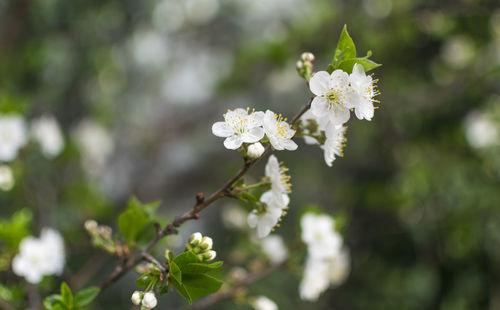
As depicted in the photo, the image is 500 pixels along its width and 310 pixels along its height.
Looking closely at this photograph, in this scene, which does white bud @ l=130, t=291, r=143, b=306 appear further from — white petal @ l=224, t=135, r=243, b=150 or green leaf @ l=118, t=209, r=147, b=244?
white petal @ l=224, t=135, r=243, b=150

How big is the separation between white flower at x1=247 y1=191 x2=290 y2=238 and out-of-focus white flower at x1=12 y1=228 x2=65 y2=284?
0.73m

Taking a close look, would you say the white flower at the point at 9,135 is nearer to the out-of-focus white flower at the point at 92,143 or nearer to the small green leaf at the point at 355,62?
the out-of-focus white flower at the point at 92,143

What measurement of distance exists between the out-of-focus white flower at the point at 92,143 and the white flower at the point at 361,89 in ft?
7.50

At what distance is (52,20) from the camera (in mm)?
2627

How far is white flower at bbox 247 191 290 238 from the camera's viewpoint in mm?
849

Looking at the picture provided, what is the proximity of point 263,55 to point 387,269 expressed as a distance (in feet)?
5.14

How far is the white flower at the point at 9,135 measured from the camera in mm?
1528

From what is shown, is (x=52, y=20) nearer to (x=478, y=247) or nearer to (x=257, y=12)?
(x=257, y=12)

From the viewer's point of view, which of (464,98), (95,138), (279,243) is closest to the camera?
(279,243)

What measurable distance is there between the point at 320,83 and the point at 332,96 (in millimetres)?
40

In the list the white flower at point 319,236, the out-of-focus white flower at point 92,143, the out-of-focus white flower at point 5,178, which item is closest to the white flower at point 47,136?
the out-of-focus white flower at point 5,178

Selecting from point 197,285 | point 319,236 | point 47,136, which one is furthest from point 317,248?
point 47,136

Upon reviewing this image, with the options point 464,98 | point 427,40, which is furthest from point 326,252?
point 427,40

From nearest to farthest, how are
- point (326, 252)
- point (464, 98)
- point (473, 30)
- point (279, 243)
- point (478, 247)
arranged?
point (326, 252)
point (279, 243)
point (478, 247)
point (473, 30)
point (464, 98)
